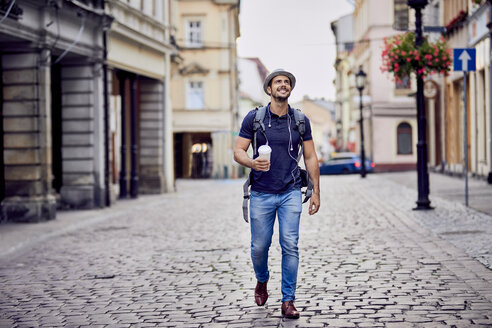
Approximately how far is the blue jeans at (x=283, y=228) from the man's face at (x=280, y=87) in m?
0.73

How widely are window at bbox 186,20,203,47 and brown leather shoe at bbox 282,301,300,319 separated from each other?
39.5 meters

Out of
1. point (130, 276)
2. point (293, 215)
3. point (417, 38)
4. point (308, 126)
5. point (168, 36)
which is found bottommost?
point (130, 276)

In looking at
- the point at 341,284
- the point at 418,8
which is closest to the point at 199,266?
the point at 341,284

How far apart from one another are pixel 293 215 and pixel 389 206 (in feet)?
37.5

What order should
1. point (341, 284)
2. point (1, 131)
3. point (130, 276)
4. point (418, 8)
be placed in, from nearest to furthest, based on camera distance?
point (341, 284), point (130, 276), point (418, 8), point (1, 131)

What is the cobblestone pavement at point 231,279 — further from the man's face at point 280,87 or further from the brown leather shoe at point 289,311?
the man's face at point 280,87

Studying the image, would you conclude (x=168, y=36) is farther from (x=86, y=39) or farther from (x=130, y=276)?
(x=130, y=276)

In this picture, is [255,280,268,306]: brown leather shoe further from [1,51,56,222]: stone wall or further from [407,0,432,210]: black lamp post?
[1,51,56,222]: stone wall

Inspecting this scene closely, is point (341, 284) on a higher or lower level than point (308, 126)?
lower

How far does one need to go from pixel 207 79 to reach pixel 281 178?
39.1 metres

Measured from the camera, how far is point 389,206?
1736 centimetres

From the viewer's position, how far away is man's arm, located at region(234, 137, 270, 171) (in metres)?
5.96

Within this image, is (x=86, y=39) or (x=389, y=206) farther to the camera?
(x=86, y=39)

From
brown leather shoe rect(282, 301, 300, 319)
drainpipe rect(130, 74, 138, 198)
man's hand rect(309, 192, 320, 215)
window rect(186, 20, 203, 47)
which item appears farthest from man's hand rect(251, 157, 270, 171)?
window rect(186, 20, 203, 47)
